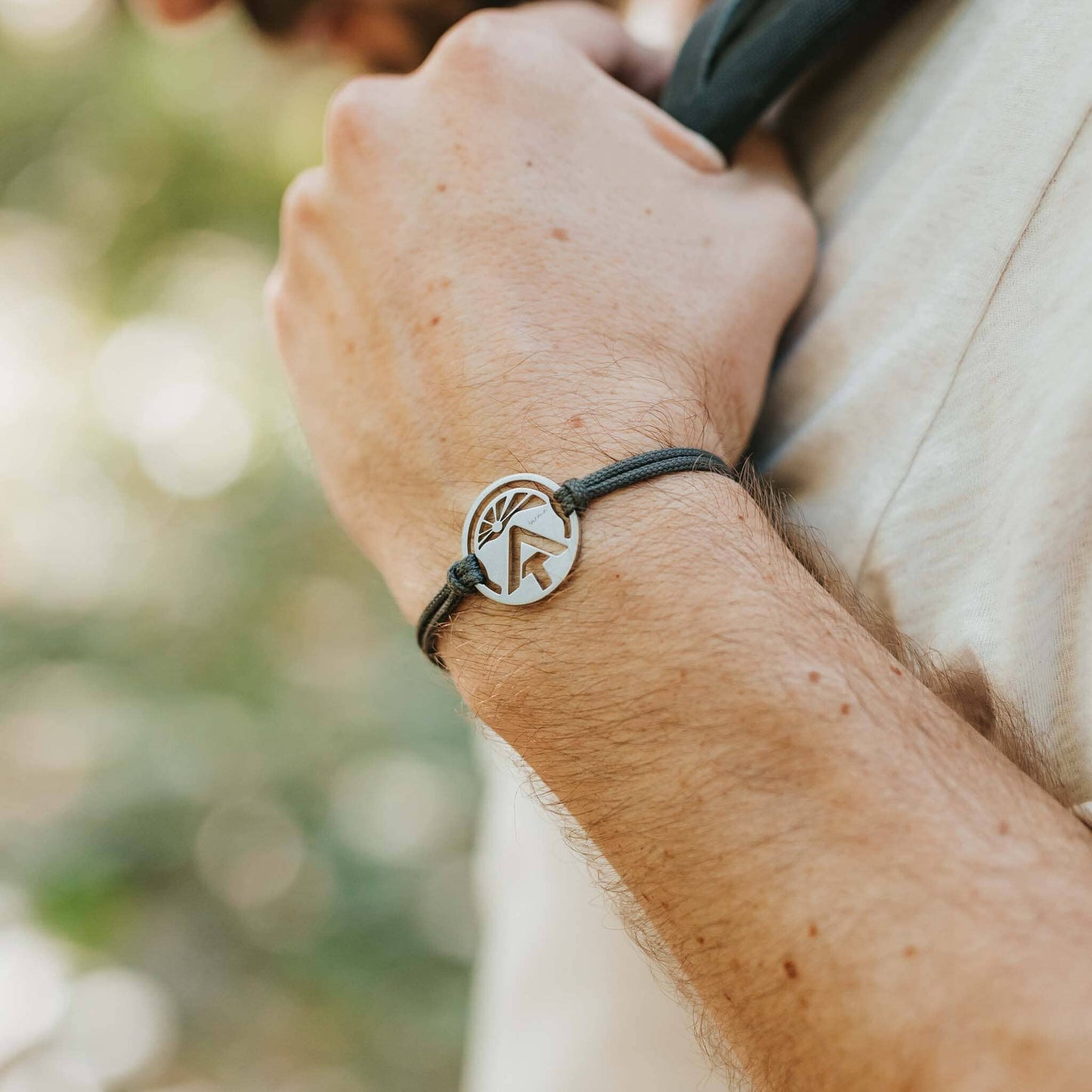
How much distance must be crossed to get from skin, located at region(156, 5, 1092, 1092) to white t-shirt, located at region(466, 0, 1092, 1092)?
6cm

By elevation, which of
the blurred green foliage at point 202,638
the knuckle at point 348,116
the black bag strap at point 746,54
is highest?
the black bag strap at point 746,54

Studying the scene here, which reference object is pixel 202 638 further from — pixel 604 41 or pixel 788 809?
pixel 788 809

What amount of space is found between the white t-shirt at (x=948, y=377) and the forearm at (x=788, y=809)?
0.32ft

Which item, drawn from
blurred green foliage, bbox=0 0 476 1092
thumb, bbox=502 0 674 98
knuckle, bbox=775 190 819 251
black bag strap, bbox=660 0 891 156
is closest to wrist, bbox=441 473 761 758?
knuckle, bbox=775 190 819 251

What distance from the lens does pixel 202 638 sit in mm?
2828

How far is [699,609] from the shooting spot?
0.59 meters

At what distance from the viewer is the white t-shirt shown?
0.59 metres

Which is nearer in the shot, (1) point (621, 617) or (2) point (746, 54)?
(1) point (621, 617)

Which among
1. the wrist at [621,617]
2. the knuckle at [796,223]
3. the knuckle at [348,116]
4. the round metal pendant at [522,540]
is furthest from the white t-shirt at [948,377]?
the knuckle at [348,116]

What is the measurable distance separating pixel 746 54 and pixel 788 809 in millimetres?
635

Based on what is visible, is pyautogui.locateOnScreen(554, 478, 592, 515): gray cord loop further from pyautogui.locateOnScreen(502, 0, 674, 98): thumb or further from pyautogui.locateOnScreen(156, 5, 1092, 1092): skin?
pyautogui.locateOnScreen(502, 0, 674, 98): thumb

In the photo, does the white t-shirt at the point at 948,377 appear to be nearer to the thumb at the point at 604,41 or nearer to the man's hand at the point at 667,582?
the man's hand at the point at 667,582

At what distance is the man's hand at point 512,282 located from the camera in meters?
0.70

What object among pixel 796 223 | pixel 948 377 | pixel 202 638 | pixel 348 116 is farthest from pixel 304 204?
pixel 202 638
